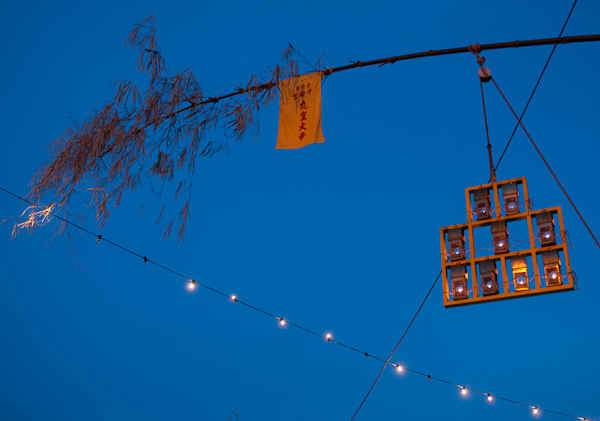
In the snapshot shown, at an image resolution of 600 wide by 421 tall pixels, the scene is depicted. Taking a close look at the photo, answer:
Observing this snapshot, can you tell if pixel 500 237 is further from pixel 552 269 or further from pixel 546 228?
pixel 552 269

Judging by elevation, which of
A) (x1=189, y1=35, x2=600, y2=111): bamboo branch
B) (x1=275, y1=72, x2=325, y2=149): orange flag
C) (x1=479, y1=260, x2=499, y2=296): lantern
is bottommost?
(x1=479, y1=260, x2=499, y2=296): lantern

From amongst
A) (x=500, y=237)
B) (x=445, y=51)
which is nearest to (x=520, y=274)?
(x=500, y=237)

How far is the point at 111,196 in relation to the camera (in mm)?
3137

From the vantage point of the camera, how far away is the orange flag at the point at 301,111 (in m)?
3.24

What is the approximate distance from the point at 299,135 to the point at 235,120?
1.46 ft

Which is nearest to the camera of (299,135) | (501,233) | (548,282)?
(299,135)

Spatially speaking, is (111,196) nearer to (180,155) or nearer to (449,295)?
Result: (180,155)

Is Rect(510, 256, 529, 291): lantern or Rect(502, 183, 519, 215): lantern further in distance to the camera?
Rect(502, 183, 519, 215): lantern

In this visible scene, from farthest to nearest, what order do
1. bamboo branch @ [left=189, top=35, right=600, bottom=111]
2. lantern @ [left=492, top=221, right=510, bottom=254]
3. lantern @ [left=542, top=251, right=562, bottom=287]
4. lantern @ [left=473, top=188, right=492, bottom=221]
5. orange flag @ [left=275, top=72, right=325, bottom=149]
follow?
lantern @ [left=473, top=188, right=492, bottom=221], lantern @ [left=492, top=221, right=510, bottom=254], lantern @ [left=542, top=251, right=562, bottom=287], orange flag @ [left=275, top=72, right=325, bottom=149], bamboo branch @ [left=189, top=35, right=600, bottom=111]

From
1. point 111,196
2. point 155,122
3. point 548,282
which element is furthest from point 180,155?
point 548,282

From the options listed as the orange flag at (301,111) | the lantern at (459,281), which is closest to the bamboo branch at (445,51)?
the orange flag at (301,111)

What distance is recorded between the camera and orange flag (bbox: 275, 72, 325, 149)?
128 inches

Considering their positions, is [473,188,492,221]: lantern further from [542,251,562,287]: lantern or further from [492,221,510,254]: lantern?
[542,251,562,287]: lantern

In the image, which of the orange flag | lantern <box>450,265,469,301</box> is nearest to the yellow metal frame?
lantern <box>450,265,469,301</box>
